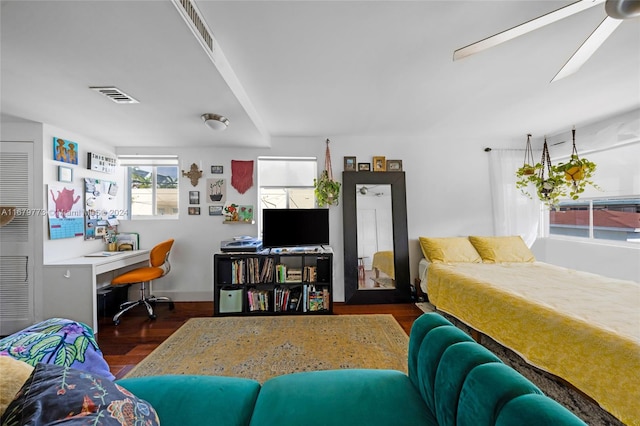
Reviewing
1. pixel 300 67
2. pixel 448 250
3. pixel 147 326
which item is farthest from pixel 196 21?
pixel 448 250

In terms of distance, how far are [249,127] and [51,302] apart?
9.09 feet

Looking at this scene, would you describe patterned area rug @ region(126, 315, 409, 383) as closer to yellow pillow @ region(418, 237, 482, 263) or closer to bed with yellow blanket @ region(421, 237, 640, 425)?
bed with yellow blanket @ region(421, 237, 640, 425)

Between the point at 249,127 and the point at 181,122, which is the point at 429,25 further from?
the point at 181,122

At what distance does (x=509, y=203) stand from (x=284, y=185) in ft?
11.2

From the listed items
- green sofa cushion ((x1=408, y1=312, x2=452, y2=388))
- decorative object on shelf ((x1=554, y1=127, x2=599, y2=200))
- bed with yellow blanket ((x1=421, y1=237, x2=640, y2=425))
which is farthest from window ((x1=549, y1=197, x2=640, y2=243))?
green sofa cushion ((x1=408, y1=312, x2=452, y2=388))

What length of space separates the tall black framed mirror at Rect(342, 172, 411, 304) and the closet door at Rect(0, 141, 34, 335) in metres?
3.56

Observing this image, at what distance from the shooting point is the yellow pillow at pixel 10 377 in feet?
2.42

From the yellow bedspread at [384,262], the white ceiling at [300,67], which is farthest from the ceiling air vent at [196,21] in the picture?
the yellow bedspread at [384,262]

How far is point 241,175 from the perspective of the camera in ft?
12.0

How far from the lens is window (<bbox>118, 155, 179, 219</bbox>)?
3.74 m

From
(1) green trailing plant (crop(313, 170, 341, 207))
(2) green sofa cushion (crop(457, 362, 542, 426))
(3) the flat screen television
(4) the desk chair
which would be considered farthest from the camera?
(1) green trailing plant (crop(313, 170, 341, 207))

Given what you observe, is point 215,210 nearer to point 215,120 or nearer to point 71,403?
point 215,120

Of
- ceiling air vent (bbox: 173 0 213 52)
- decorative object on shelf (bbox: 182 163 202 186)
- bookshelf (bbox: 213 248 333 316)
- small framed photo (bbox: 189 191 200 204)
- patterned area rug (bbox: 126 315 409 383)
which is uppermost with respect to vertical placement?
ceiling air vent (bbox: 173 0 213 52)

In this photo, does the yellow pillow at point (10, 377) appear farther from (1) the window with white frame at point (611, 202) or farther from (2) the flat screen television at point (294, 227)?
(1) the window with white frame at point (611, 202)
